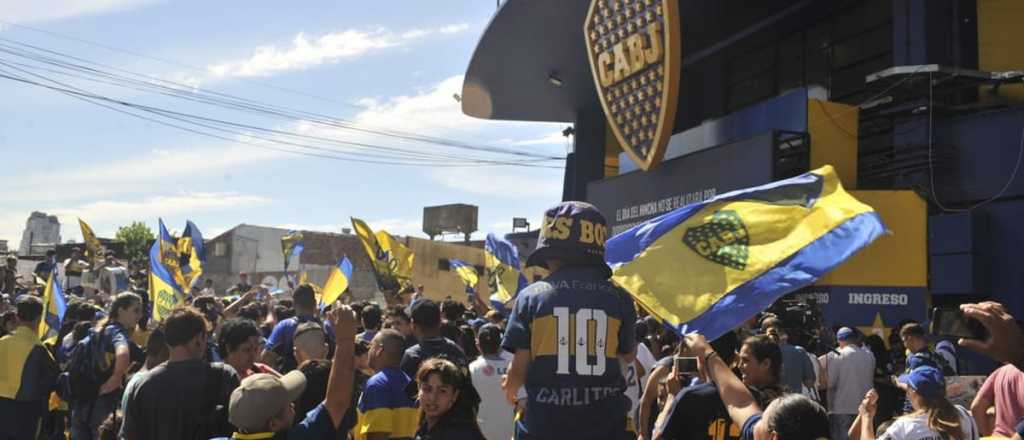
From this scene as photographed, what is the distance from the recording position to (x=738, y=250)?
479 cm

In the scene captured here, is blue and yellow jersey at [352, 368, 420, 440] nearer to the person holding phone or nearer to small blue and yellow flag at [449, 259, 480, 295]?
the person holding phone

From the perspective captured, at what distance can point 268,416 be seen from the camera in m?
3.88

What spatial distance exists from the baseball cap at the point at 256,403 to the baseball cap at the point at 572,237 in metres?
1.54

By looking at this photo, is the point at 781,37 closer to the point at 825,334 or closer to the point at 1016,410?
the point at 825,334

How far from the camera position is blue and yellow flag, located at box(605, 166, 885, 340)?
14.9 feet

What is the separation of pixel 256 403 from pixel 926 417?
334 cm

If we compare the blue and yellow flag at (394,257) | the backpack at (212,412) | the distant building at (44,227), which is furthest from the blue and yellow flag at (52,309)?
the distant building at (44,227)

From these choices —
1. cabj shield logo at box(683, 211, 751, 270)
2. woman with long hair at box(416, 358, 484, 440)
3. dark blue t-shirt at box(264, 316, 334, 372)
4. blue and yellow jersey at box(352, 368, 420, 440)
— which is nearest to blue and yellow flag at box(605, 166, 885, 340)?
cabj shield logo at box(683, 211, 751, 270)

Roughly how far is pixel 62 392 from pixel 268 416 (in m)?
4.73

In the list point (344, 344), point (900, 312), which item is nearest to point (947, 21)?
point (900, 312)

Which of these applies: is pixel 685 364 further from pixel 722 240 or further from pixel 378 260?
pixel 378 260

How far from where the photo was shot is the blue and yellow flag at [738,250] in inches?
179

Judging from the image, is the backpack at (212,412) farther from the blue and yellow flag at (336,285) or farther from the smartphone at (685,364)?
the blue and yellow flag at (336,285)

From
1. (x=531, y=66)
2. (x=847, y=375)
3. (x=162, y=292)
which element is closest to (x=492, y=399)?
(x=847, y=375)
